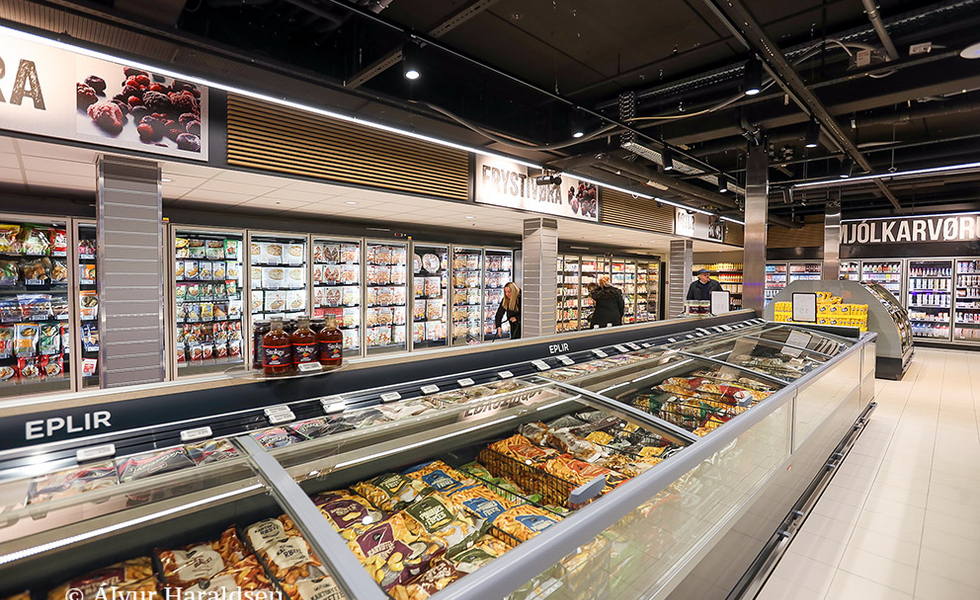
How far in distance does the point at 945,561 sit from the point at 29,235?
8.38m

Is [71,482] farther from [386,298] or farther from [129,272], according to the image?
[386,298]

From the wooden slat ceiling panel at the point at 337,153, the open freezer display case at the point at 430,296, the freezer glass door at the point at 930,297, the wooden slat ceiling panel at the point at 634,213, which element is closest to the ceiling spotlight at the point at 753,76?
the wooden slat ceiling panel at the point at 337,153

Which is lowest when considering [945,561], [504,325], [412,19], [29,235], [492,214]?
[945,561]

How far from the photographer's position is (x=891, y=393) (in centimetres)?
681

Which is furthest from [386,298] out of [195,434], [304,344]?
[195,434]

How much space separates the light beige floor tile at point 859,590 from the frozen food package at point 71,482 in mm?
3090

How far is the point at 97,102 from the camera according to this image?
129 inches

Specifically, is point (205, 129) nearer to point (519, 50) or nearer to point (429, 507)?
point (519, 50)

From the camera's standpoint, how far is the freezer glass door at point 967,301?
36.6ft

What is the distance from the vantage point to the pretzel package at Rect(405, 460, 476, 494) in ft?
5.65

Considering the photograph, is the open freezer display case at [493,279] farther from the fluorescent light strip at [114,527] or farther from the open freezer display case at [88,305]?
the fluorescent light strip at [114,527]

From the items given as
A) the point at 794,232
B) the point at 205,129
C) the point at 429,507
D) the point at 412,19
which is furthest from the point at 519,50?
the point at 794,232

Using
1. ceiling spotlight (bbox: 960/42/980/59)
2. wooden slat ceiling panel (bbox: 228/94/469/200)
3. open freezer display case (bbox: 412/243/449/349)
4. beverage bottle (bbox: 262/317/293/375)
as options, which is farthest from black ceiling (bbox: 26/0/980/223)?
open freezer display case (bbox: 412/243/449/349)

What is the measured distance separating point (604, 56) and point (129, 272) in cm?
483
